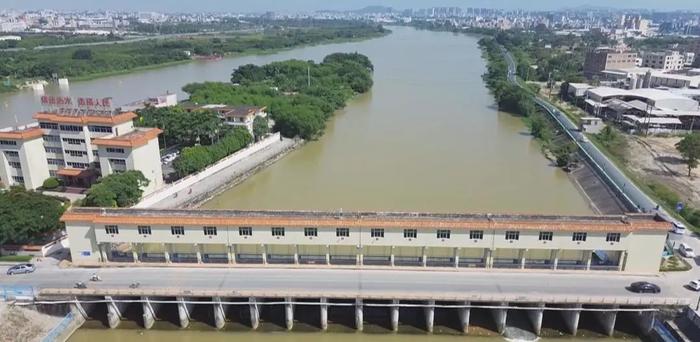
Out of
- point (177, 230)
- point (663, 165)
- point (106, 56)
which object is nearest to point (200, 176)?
point (177, 230)

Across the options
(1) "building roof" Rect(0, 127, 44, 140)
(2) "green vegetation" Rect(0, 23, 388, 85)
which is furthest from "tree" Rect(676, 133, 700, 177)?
(2) "green vegetation" Rect(0, 23, 388, 85)

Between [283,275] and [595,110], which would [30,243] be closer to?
[283,275]

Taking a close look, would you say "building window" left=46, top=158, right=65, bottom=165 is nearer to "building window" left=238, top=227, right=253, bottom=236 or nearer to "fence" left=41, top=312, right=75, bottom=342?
"fence" left=41, top=312, right=75, bottom=342

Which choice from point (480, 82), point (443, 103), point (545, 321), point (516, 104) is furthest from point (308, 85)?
point (545, 321)

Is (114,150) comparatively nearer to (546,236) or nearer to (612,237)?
(546,236)

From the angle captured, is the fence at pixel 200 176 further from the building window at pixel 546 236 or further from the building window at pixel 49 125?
the building window at pixel 546 236

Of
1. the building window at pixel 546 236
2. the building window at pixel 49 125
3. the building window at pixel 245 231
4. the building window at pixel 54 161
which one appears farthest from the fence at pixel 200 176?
the building window at pixel 546 236
